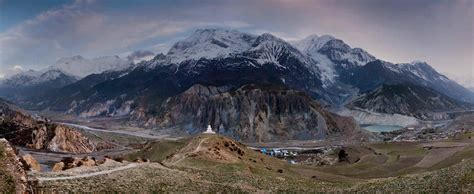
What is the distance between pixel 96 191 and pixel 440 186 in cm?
3722

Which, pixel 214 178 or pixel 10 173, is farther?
pixel 214 178

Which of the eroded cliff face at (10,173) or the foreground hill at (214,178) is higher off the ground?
the eroded cliff face at (10,173)

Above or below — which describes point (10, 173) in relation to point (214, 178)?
above

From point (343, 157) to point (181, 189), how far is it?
106m

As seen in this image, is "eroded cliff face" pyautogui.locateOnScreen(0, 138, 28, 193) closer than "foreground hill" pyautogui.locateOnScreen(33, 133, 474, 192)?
Yes

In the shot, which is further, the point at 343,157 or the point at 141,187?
the point at 343,157

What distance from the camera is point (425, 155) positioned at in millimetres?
138375

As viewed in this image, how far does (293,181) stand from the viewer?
75750mm

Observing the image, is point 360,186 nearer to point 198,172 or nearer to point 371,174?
point 198,172

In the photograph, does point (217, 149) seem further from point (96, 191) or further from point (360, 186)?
point (96, 191)

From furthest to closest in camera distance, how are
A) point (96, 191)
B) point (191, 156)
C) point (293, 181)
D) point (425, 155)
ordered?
point (425, 155), point (191, 156), point (293, 181), point (96, 191)

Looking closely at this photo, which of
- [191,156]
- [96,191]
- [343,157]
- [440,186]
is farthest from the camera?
[343,157]

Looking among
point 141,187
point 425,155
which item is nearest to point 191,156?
point 141,187

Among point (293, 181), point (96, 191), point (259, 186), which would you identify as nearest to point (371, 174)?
point (293, 181)
